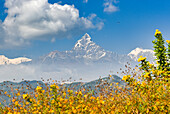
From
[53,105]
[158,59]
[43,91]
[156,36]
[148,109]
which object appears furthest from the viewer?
[156,36]

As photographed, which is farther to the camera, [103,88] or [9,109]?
[103,88]

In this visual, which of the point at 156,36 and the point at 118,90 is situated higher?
the point at 156,36

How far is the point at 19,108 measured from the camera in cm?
757

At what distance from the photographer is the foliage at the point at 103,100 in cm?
612

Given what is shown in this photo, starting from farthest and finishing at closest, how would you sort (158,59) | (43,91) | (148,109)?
(158,59) → (43,91) → (148,109)

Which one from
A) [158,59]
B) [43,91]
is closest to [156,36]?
[158,59]

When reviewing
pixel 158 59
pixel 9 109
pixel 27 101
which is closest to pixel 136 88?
pixel 27 101

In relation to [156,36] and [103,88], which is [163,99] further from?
[156,36]

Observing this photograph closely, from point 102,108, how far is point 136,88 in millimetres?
1992

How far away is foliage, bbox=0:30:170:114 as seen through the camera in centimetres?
612

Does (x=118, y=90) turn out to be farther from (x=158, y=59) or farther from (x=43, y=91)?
(x=158, y=59)

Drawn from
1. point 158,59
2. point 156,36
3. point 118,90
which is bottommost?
point 118,90

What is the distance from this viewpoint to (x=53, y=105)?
6777 mm

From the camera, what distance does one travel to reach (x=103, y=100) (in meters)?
7.29
